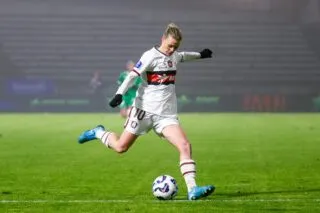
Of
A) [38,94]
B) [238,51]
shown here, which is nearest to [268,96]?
[238,51]

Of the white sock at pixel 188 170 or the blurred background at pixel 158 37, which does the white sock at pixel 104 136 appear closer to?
the white sock at pixel 188 170

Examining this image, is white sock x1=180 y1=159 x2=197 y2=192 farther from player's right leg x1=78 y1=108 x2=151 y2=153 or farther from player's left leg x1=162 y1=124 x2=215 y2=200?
player's right leg x1=78 y1=108 x2=151 y2=153

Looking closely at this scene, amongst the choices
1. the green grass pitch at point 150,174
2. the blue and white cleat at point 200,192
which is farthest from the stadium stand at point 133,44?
the blue and white cleat at point 200,192

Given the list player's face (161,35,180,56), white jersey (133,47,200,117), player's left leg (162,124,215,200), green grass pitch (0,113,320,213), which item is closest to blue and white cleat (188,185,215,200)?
player's left leg (162,124,215,200)

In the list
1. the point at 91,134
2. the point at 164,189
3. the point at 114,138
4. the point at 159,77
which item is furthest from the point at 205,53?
the point at 164,189

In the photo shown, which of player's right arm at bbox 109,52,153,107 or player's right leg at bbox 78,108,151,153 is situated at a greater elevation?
player's right arm at bbox 109,52,153,107

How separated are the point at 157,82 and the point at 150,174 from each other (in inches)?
107

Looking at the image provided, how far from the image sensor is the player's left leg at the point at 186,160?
25.8 ft

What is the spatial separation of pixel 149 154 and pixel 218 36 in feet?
106

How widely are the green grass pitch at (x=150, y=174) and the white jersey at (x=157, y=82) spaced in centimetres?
90

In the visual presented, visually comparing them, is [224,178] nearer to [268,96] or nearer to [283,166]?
[283,166]

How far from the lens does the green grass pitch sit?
759 cm

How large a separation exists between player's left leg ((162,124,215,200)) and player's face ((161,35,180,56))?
74 centimetres

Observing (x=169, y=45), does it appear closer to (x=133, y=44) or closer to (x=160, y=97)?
(x=160, y=97)
